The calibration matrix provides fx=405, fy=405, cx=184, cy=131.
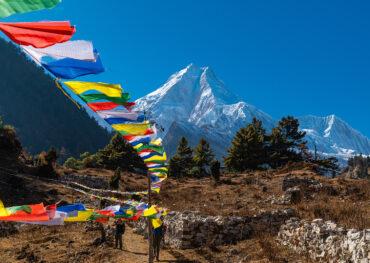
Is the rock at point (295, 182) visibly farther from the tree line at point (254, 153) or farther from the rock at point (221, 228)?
the tree line at point (254, 153)

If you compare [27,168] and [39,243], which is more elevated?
[27,168]

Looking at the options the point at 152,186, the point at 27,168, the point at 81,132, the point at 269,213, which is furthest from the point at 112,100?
the point at 81,132

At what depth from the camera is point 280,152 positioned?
57.8 m

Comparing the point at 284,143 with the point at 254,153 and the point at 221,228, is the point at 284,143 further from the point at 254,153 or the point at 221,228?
the point at 221,228

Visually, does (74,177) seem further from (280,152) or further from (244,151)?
(280,152)

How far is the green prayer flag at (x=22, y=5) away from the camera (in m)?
4.38

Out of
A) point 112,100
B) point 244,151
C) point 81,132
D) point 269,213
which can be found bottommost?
point 269,213

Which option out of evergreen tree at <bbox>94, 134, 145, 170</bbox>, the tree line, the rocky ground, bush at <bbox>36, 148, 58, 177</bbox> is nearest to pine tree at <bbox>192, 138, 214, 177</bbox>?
the tree line

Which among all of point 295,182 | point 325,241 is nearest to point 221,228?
point 325,241

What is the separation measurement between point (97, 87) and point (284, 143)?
5346 cm

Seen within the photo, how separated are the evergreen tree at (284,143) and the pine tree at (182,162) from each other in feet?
38.5

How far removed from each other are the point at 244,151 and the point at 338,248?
4389cm

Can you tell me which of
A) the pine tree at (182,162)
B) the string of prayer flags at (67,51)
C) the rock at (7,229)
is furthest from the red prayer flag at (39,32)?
the pine tree at (182,162)

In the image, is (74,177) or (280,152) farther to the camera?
(280,152)
